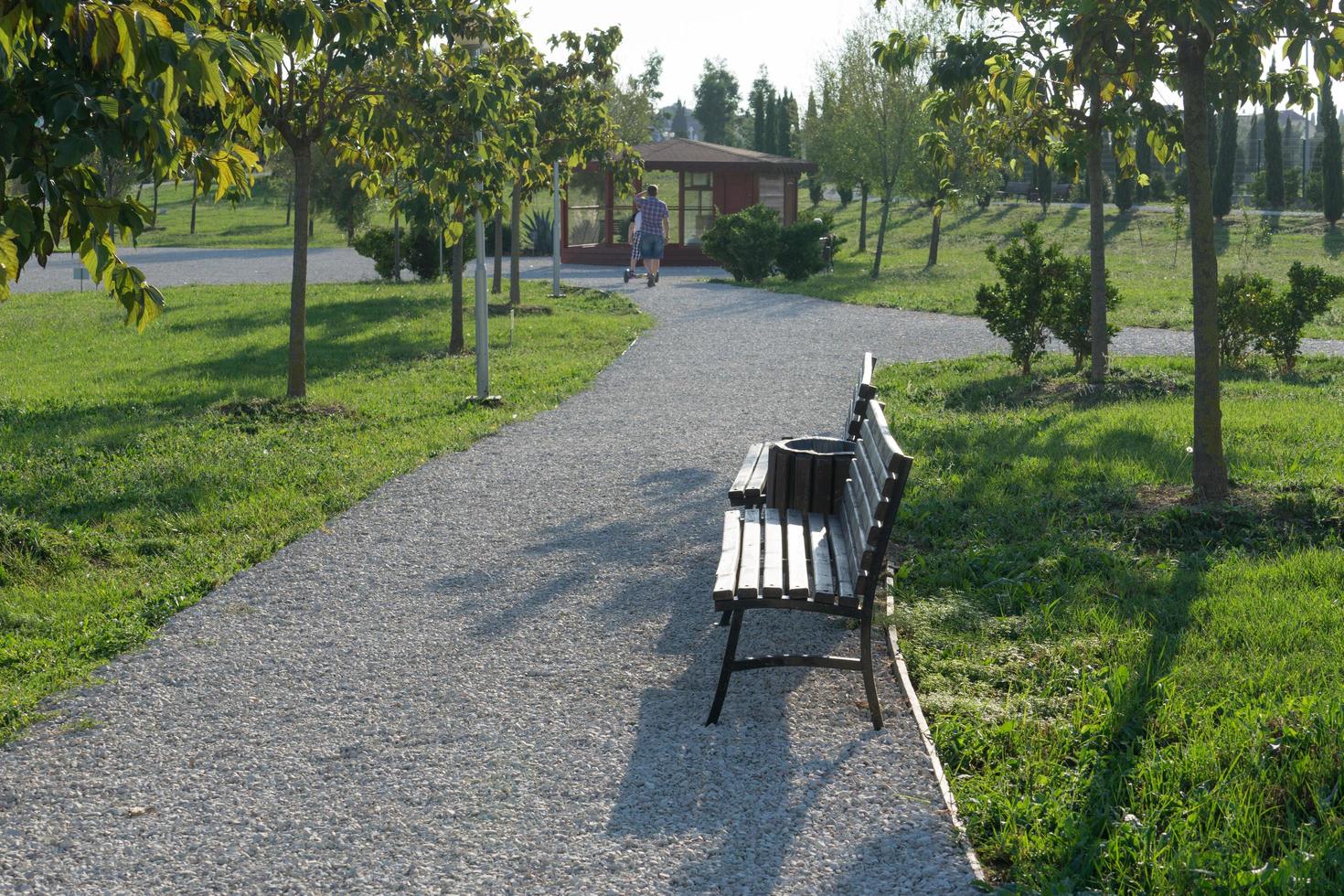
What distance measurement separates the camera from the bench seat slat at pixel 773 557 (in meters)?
4.66

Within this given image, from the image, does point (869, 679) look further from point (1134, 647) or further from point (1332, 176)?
point (1332, 176)

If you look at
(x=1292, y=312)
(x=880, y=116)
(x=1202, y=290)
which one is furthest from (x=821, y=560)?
(x=880, y=116)

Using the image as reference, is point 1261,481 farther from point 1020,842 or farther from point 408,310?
point 408,310

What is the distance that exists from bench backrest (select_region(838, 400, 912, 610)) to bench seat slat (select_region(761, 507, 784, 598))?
28cm

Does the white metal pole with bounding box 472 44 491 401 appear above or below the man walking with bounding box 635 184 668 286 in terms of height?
below

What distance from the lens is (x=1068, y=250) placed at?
118 feet

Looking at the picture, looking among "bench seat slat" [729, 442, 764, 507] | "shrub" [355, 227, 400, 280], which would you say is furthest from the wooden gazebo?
"bench seat slat" [729, 442, 764, 507]

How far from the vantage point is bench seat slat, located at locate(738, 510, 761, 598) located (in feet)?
15.1

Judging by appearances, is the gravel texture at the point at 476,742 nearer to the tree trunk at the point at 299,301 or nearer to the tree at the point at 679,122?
the tree trunk at the point at 299,301

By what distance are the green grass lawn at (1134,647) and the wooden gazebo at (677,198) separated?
2643 cm

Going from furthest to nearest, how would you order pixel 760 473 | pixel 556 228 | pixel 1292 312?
pixel 556 228 → pixel 1292 312 → pixel 760 473

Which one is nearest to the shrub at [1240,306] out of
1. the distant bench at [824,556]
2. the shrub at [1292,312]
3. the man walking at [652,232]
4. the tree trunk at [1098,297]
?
the shrub at [1292,312]

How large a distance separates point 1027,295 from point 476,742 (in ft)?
30.6

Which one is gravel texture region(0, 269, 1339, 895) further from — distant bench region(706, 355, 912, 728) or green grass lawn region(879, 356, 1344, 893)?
green grass lawn region(879, 356, 1344, 893)
